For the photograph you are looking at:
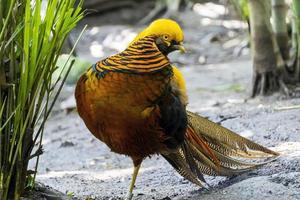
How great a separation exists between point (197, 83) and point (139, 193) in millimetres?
4870

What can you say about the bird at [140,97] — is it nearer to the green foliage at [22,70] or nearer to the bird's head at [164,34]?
the bird's head at [164,34]

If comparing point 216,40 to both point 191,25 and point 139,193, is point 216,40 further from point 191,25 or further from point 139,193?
A: point 139,193

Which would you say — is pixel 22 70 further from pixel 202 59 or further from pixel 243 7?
pixel 202 59

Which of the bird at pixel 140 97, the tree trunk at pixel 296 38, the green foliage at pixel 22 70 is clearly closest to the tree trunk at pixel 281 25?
the tree trunk at pixel 296 38

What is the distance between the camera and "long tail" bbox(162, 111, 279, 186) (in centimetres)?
367

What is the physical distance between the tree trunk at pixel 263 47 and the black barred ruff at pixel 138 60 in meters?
3.21

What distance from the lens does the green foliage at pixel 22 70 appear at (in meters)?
2.78

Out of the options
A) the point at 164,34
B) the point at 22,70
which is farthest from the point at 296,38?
the point at 22,70

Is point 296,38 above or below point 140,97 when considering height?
below

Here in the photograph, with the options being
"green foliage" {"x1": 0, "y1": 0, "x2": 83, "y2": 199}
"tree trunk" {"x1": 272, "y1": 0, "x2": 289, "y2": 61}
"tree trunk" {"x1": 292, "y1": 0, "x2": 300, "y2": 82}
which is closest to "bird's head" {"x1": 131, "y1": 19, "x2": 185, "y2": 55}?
"green foliage" {"x1": 0, "y1": 0, "x2": 83, "y2": 199}

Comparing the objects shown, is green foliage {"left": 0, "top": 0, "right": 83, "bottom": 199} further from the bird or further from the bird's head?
the bird's head

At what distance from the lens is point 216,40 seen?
41.3 ft

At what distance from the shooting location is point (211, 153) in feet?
12.2

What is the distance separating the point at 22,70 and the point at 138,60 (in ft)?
1.88
